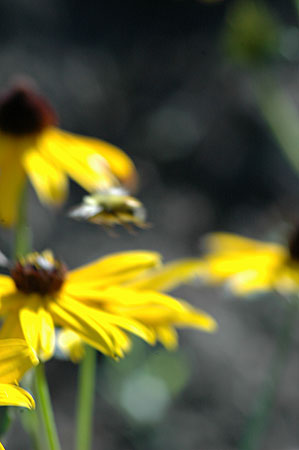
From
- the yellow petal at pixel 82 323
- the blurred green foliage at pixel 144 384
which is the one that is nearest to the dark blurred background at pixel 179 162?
the blurred green foliage at pixel 144 384

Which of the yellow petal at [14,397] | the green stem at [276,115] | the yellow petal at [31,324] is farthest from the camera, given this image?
the green stem at [276,115]

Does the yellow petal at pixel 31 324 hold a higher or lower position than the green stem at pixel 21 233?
higher

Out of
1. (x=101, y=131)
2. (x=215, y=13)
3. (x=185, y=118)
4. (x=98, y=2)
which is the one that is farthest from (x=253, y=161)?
(x=98, y=2)

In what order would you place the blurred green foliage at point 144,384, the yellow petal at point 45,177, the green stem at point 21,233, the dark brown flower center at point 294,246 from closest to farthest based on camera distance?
the green stem at point 21,233 → the yellow petal at point 45,177 → the dark brown flower center at point 294,246 → the blurred green foliage at point 144,384

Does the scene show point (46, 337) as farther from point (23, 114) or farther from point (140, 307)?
point (23, 114)

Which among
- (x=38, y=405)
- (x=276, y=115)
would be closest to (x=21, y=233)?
(x=38, y=405)

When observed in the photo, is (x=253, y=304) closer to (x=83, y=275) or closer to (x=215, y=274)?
(x=215, y=274)

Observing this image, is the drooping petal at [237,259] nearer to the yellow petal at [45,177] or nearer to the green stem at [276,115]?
the yellow petal at [45,177]

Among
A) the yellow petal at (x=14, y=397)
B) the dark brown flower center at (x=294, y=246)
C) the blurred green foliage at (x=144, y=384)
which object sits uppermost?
the yellow petal at (x=14, y=397)

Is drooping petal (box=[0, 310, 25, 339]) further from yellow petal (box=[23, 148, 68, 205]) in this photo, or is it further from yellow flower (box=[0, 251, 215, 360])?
yellow petal (box=[23, 148, 68, 205])
